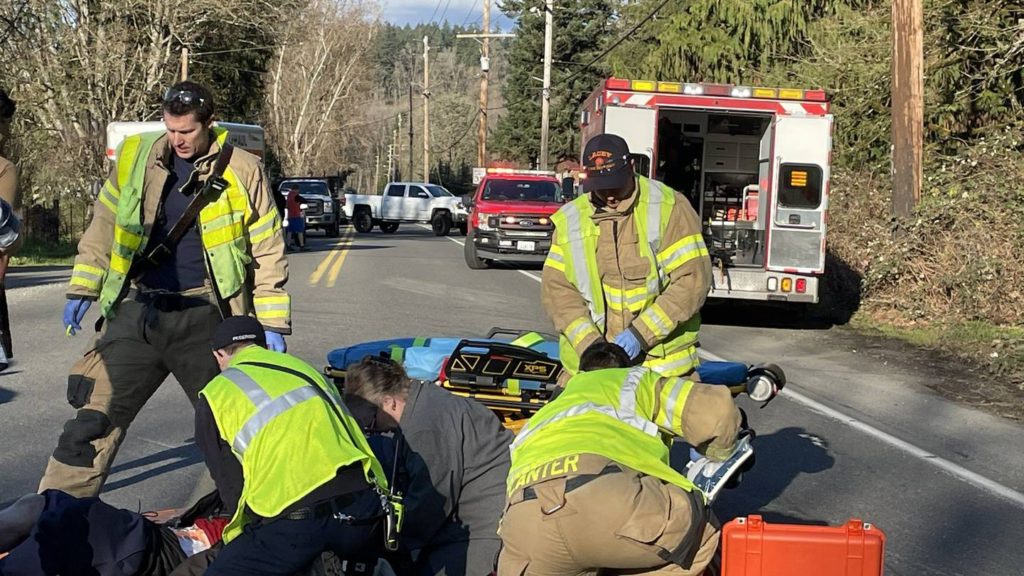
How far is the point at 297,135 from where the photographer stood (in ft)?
233

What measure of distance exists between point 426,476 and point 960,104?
17720mm

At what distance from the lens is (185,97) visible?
15.6 feet

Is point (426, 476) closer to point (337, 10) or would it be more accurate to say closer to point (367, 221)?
point (367, 221)

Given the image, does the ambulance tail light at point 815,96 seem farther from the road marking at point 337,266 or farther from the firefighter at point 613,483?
the firefighter at point 613,483

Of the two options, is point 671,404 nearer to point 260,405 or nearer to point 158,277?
point 260,405

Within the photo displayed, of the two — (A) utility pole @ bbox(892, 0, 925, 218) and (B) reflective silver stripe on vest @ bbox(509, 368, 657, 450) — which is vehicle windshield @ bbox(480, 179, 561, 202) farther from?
(B) reflective silver stripe on vest @ bbox(509, 368, 657, 450)

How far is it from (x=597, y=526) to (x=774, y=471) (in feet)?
13.7

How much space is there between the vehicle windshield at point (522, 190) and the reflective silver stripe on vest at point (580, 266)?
62.3 feet

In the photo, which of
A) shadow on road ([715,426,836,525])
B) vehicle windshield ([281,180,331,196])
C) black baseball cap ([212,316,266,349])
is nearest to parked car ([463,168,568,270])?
vehicle windshield ([281,180,331,196])

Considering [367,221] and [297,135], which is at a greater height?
[297,135]

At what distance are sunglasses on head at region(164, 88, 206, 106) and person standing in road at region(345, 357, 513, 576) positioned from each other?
1251mm

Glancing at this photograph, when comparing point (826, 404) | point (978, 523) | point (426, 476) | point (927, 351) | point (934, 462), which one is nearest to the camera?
point (426, 476)

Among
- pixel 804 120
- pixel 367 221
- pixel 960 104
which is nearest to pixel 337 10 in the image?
pixel 367 221

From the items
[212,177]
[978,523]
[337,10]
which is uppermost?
[337,10]
